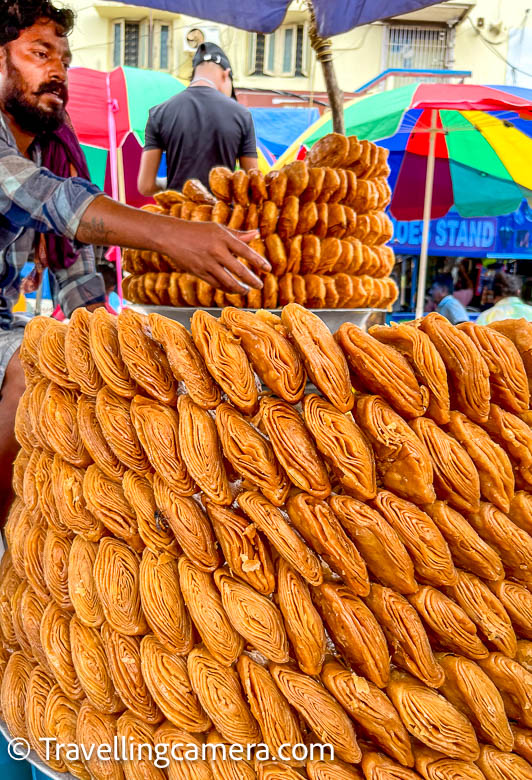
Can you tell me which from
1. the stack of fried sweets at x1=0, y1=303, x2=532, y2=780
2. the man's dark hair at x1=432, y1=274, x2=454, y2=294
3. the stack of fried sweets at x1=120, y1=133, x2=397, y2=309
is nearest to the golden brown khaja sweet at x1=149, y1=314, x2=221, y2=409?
the stack of fried sweets at x1=0, y1=303, x2=532, y2=780

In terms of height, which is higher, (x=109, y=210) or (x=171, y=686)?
(x=109, y=210)

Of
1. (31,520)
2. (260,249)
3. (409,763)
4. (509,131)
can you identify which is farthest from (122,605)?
(509,131)

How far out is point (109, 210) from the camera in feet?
2.95

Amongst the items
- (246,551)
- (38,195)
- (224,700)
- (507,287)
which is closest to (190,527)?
(246,551)

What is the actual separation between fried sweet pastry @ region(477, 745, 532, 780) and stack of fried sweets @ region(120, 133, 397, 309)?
927 millimetres

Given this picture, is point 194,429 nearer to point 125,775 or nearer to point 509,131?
point 125,775

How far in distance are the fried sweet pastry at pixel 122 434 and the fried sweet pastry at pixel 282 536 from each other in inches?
4.9

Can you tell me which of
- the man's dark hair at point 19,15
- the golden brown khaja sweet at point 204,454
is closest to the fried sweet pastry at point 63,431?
the golden brown khaja sweet at point 204,454

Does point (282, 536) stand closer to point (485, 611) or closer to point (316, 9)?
point (485, 611)

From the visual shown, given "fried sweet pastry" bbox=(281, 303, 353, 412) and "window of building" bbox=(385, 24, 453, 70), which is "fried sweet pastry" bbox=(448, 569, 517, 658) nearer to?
"fried sweet pastry" bbox=(281, 303, 353, 412)

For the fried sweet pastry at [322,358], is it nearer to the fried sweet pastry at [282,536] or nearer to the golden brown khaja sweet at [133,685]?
the fried sweet pastry at [282,536]

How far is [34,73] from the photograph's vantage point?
113 centimetres

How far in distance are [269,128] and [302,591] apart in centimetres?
510

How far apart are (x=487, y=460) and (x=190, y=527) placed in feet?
0.93
